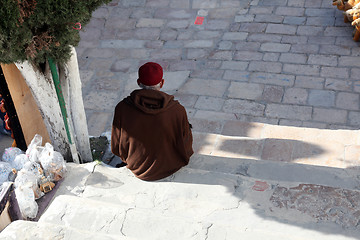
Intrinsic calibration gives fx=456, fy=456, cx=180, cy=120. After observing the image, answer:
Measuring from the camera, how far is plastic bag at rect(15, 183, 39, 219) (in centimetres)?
393

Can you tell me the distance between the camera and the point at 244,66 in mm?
7344

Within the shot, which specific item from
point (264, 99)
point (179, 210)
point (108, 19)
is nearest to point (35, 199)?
point (179, 210)

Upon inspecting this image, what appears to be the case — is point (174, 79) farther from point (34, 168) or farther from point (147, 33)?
point (34, 168)

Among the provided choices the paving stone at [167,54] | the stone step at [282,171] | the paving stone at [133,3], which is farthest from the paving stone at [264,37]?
the stone step at [282,171]

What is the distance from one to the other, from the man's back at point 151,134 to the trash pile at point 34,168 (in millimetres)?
595

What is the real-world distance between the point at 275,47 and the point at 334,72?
1.13 meters

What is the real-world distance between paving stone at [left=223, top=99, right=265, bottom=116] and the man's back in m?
2.08

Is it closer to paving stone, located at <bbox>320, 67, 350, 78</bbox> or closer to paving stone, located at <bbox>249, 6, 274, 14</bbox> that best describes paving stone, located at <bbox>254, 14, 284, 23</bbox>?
paving stone, located at <bbox>249, 6, 274, 14</bbox>

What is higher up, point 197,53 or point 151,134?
point 151,134

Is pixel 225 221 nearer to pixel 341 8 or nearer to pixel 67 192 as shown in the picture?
Answer: pixel 67 192

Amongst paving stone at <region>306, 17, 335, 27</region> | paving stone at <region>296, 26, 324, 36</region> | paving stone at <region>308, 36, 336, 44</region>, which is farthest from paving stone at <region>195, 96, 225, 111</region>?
paving stone at <region>306, 17, 335, 27</region>

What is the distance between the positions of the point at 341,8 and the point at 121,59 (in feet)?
12.8

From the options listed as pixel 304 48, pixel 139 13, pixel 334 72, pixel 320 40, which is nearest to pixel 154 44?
pixel 139 13

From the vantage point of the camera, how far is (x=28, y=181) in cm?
413
